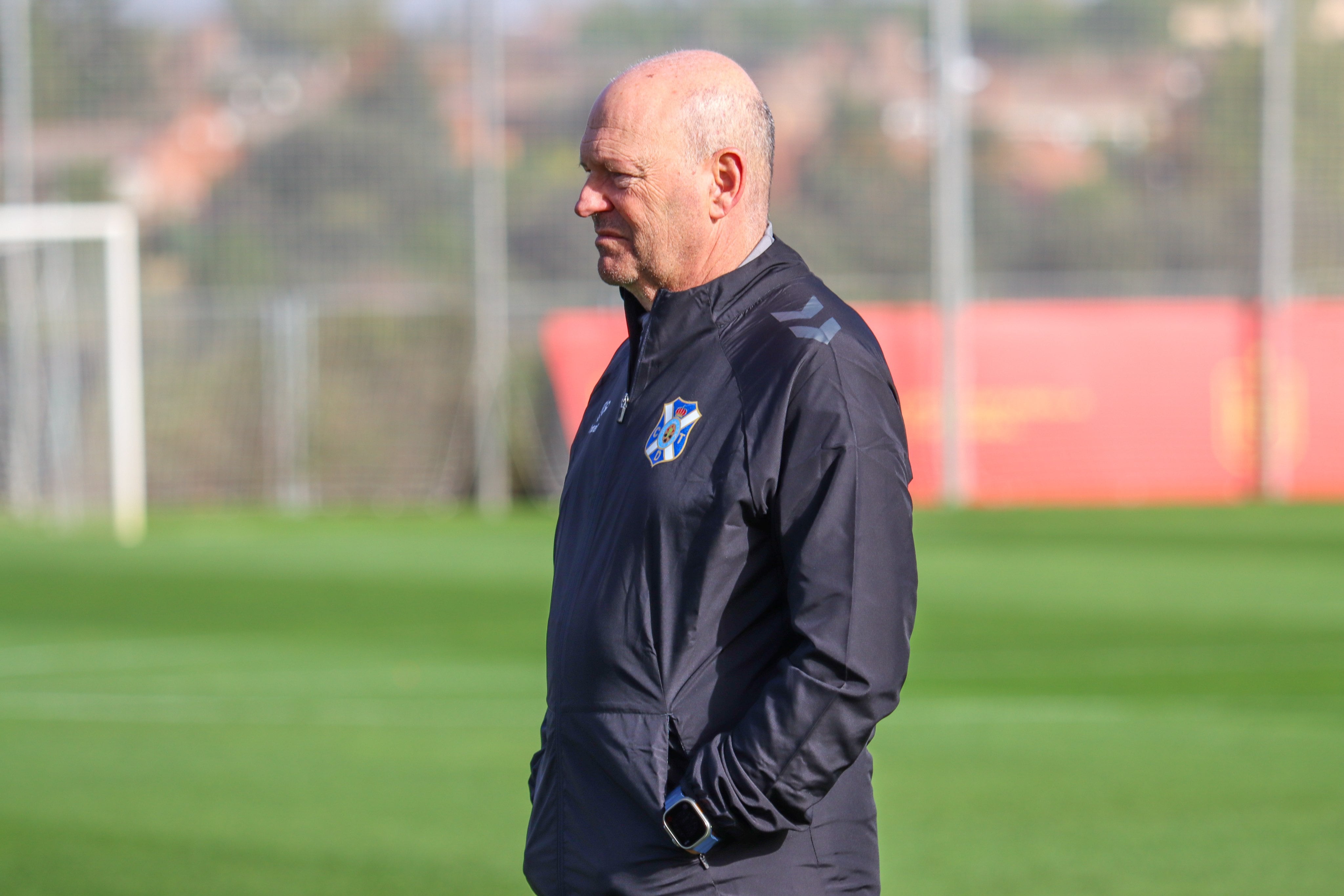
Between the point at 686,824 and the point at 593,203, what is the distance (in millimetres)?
843

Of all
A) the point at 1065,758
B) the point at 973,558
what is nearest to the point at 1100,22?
the point at 973,558

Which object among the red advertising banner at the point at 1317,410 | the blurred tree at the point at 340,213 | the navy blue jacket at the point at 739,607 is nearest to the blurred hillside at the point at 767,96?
the blurred tree at the point at 340,213

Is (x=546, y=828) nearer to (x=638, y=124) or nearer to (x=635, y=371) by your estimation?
(x=635, y=371)

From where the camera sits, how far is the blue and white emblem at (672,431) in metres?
2.38

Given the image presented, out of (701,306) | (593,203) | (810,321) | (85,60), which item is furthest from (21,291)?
(810,321)

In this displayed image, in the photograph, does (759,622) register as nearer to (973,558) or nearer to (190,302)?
(973,558)

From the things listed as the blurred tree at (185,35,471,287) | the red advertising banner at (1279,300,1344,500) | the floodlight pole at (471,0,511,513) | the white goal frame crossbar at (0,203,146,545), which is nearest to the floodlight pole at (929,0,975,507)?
the red advertising banner at (1279,300,1344,500)

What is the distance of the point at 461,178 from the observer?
20.0 metres

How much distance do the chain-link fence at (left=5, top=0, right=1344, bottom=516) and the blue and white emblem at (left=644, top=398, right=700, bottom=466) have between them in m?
16.3

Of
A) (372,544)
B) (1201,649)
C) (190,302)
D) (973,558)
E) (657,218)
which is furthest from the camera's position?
(190,302)

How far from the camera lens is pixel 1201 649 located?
9.02m

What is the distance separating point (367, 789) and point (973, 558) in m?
8.14

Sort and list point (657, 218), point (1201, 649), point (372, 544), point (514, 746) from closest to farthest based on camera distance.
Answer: point (657, 218), point (514, 746), point (1201, 649), point (372, 544)

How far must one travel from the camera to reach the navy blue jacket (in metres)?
2.27
